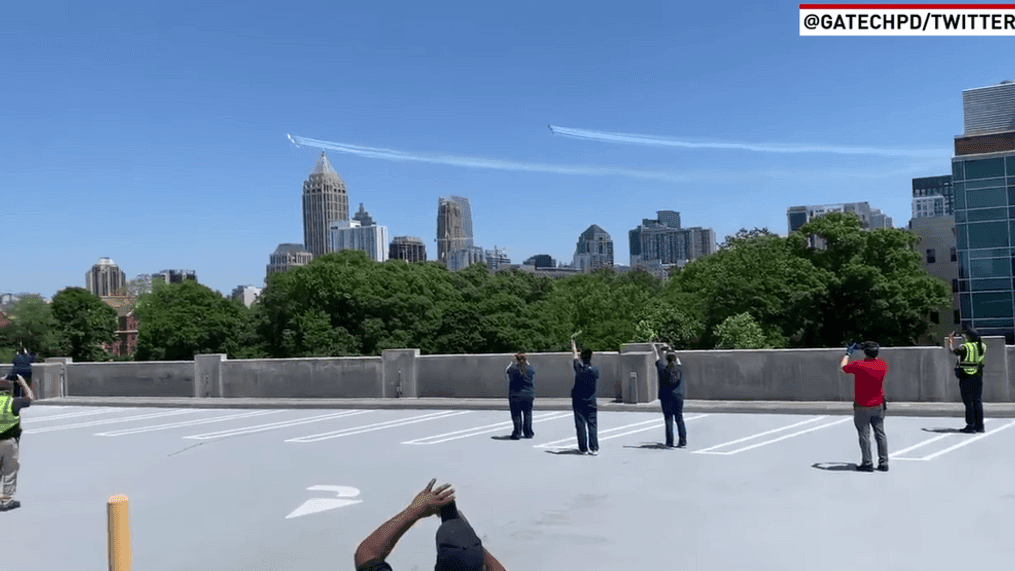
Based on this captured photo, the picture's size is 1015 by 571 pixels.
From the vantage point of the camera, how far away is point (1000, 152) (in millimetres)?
89438

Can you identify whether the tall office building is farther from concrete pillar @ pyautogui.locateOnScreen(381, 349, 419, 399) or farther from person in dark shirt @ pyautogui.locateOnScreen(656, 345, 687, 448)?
person in dark shirt @ pyautogui.locateOnScreen(656, 345, 687, 448)

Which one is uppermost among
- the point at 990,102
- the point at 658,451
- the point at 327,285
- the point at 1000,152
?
the point at 990,102

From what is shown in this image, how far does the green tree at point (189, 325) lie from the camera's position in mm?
83188

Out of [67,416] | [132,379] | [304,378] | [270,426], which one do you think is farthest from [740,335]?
[67,416]

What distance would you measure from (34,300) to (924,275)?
83.3 meters

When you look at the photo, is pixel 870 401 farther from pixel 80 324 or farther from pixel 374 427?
pixel 80 324

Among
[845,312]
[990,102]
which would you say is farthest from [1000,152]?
[845,312]

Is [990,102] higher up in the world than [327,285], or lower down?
higher up

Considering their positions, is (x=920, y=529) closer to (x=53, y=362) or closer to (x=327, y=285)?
(x=53, y=362)

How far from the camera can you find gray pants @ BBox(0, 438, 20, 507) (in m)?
10.4

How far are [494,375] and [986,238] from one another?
79.0 metres

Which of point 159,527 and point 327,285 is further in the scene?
point 327,285

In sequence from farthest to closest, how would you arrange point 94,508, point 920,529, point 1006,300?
1. point 1006,300
2. point 94,508
3. point 920,529

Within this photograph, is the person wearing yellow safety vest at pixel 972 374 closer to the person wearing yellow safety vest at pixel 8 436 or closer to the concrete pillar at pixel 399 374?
the concrete pillar at pixel 399 374
